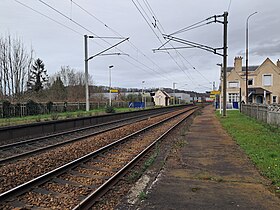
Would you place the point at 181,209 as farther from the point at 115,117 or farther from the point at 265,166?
the point at 115,117

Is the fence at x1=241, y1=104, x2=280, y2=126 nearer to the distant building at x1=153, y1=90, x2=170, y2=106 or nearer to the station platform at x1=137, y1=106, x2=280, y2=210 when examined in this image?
the station platform at x1=137, y1=106, x2=280, y2=210

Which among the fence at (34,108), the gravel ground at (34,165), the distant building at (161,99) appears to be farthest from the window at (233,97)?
the gravel ground at (34,165)

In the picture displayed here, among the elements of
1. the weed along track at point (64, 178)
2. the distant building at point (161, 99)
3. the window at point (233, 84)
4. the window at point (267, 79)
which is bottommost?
the weed along track at point (64, 178)

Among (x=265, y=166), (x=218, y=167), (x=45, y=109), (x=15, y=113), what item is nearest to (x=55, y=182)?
(x=218, y=167)

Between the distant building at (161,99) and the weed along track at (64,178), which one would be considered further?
the distant building at (161,99)

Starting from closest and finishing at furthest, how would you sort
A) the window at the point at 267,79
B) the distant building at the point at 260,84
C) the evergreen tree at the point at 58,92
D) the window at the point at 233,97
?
1. the evergreen tree at the point at 58,92
2. the distant building at the point at 260,84
3. the window at the point at 267,79
4. the window at the point at 233,97

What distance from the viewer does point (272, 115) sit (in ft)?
52.9

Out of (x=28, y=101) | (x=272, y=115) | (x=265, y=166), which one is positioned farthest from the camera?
(x=28, y=101)

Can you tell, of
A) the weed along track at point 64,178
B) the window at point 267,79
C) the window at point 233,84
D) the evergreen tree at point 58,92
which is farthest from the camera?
the window at point 233,84

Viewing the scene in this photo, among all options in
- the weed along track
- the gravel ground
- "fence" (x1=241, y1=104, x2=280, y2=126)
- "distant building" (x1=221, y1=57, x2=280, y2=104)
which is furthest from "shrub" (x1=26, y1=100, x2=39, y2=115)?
"distant building" (x1=221, y1=57, x2=280, y2=104)

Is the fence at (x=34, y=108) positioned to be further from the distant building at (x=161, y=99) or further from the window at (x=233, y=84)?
the distant building at (x=161, y=99)

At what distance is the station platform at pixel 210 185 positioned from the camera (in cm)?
490

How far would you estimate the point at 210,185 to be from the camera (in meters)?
5.98

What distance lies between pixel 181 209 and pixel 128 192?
143 cm
